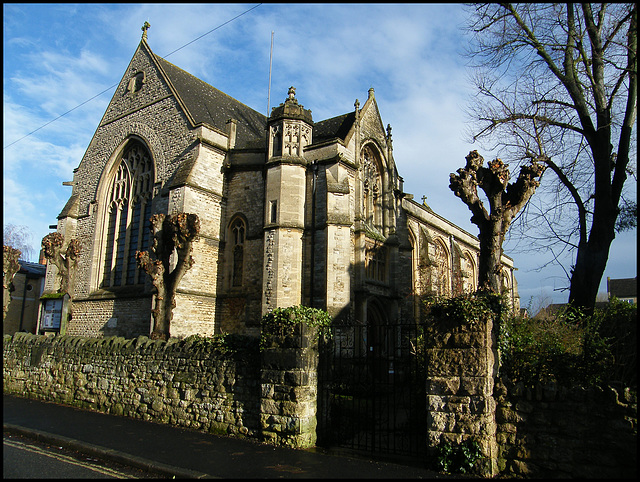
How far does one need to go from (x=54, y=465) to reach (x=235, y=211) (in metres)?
12.6

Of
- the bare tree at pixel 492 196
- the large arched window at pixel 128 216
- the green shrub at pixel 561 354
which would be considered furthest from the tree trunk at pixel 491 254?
the large arched window at pixel 128 216

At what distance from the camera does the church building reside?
16828mm

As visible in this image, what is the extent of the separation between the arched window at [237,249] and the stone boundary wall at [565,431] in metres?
13.0

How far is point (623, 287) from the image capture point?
183ft

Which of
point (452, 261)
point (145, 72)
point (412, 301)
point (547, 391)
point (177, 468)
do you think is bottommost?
point (177, 468)

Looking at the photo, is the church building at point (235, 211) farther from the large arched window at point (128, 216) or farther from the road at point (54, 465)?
the road at point (54, 465)

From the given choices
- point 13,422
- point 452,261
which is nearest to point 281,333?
point 13,422

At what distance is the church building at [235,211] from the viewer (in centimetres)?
1683

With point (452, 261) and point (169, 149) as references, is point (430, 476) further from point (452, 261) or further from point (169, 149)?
point (452, 261)

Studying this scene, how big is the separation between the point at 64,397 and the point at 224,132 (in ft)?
38.6

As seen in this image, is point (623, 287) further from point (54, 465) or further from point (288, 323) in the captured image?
point (54, 465)

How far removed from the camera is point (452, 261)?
29906 mm

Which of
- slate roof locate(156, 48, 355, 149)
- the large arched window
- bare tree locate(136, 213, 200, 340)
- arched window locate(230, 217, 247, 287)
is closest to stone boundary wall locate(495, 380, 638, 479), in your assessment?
bare tree locate(136, 213, 200, 340)

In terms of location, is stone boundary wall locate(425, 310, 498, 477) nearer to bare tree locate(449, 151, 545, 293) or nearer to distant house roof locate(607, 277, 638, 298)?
bare tree locate(449, 151, 545, 293)
